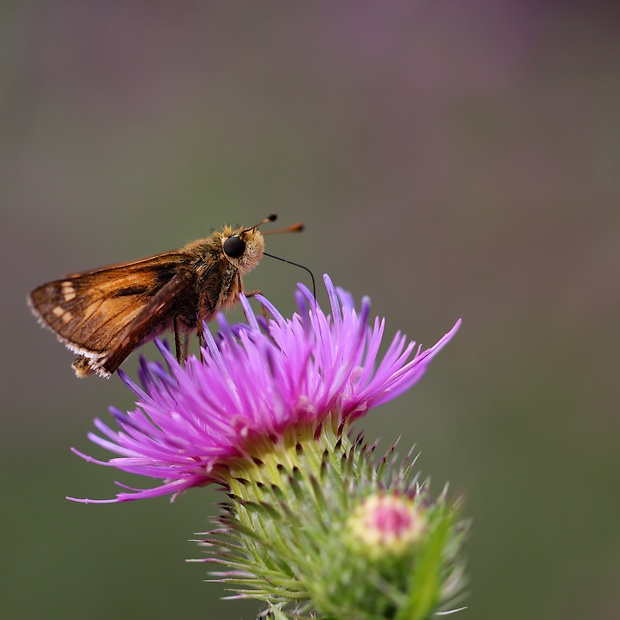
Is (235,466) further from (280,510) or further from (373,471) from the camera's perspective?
(373,471)

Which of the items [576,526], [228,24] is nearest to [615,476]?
[576,526]

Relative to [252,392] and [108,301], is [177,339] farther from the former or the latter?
[252,392]

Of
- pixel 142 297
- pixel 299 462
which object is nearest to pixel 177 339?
pixel 142 297

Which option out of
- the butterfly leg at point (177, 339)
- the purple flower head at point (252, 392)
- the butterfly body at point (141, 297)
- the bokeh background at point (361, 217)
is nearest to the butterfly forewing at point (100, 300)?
the butterfly body at point (141, 297)

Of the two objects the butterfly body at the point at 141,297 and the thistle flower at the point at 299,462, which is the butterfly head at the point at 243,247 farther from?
the thistle flower at the point at 299,462

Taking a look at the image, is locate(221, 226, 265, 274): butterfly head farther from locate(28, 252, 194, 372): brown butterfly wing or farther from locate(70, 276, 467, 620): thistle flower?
locate(70, 276, 467, 620): thistle flower

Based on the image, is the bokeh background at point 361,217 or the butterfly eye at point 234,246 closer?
the butterfly eye at point 234,246
